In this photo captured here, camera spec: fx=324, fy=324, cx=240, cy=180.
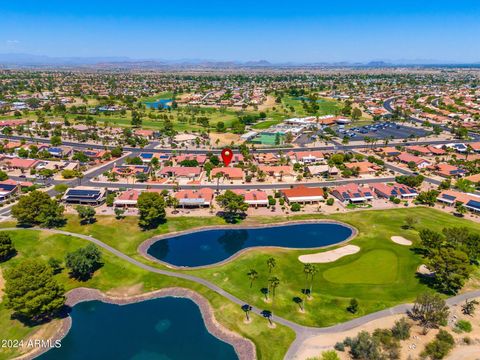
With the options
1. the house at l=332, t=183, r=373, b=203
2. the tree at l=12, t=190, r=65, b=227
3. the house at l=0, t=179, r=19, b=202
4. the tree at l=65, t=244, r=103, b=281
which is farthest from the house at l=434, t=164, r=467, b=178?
the house at l=0, t=179, r=19, b=202

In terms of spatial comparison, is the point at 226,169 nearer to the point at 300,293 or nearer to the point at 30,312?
the point at 300,293

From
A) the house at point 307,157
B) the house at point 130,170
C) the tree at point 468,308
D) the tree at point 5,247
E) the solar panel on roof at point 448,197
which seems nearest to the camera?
the tree at point 468,308

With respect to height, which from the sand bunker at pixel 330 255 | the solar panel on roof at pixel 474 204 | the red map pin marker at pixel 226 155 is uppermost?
the red map pin marker at pixel 226 155

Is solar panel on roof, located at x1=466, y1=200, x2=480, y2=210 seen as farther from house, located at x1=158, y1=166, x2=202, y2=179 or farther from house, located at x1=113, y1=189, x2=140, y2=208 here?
house, located at x1=113, y1=189, x2=140, y2=208

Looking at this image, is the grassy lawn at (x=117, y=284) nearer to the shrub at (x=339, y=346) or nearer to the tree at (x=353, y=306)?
the shrub at (x=339, y=346)

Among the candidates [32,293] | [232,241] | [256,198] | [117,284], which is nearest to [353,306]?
[232,241]

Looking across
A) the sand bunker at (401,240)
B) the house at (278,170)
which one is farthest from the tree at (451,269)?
the house at (278,170)

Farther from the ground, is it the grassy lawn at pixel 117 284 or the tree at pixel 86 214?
the tree at pixel 86 214

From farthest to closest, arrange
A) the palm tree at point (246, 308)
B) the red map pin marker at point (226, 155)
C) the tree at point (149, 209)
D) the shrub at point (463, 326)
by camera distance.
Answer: the red map pin marker at point (226, 155), the tree at point (149, 209), the palm tree at point (246, 308), the shrub at point (463, 326)

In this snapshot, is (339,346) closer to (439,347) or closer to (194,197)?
(439,347)
